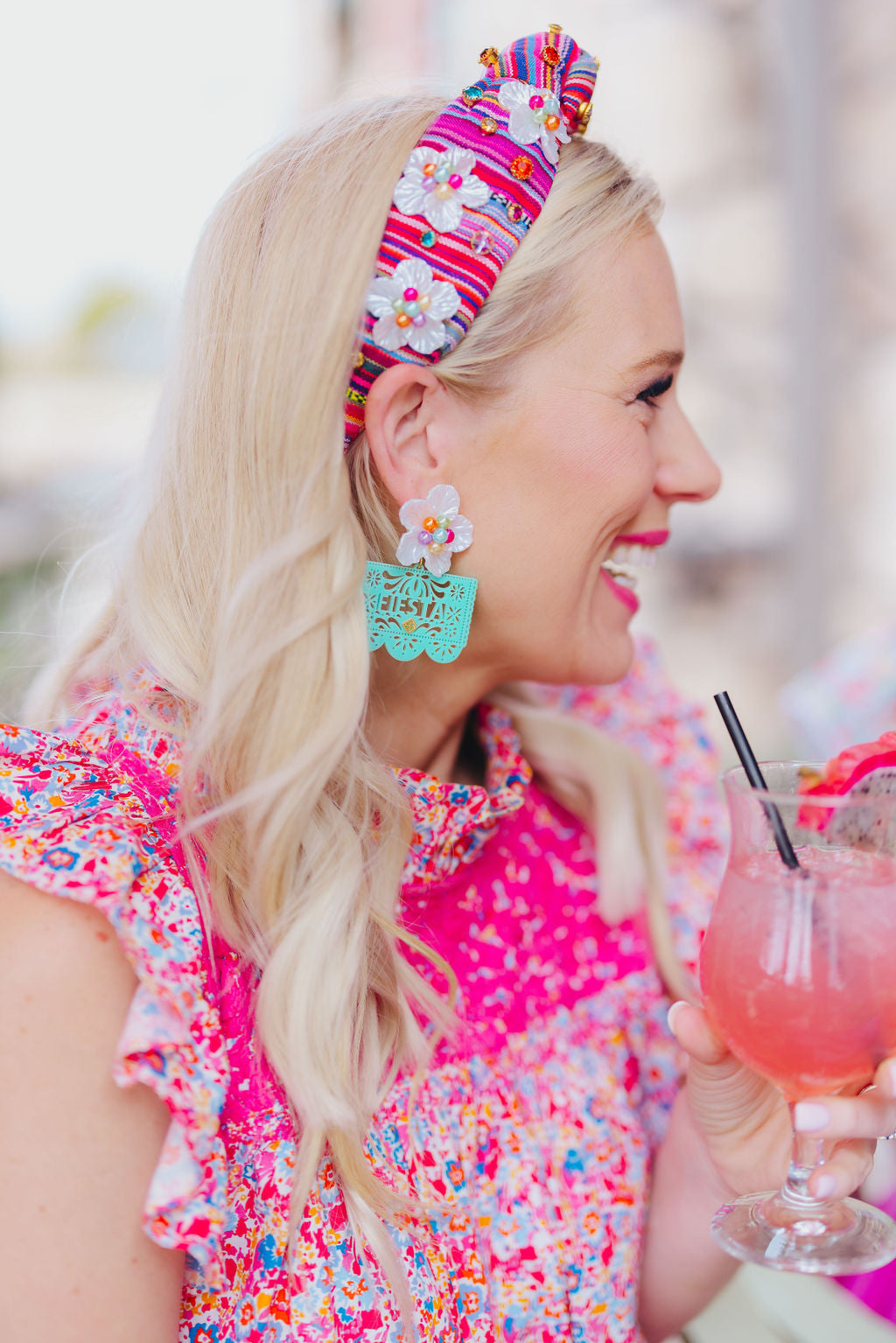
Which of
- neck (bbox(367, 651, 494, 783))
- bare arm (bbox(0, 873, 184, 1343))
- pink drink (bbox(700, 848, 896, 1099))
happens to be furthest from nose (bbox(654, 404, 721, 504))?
bare arm (bbox(0, 873, 184, 1343))

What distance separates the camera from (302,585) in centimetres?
116

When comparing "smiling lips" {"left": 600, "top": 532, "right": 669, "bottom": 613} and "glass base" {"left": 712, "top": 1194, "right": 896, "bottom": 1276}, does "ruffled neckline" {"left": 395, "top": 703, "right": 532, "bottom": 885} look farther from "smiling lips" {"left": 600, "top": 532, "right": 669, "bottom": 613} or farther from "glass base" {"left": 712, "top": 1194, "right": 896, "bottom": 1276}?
"glass base" {"left": 712, "top": 1194, "right": 896, "bottom": 1276}

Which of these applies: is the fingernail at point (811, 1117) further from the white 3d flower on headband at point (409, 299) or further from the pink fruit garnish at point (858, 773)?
the white 3d flower on headband at point (409, 299)

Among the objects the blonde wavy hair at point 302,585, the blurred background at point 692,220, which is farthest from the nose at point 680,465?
the blurred background at point 692,220

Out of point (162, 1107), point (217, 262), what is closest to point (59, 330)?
point (217, 262)

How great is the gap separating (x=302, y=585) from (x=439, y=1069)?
532mm

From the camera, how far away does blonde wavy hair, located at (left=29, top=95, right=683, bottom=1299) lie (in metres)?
1.11

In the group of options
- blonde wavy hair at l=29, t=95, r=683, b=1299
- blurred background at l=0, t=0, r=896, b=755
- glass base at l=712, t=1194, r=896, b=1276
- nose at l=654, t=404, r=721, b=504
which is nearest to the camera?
glass base at l=712, t=1194, r=896, b=1276

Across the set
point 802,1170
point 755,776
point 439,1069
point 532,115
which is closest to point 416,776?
point 439,1069

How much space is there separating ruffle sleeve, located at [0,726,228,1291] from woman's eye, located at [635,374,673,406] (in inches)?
27.4

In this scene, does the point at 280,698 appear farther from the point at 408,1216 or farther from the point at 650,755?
the point at 650,755

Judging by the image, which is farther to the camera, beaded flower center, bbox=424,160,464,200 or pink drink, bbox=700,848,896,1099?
beaded flower center, bbox=424,160,464,200

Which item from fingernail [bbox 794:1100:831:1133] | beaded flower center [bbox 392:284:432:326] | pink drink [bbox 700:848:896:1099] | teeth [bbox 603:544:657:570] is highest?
beaded flower center [bbox 392:284:432:326]

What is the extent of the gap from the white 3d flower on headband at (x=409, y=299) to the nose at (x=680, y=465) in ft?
1.03
